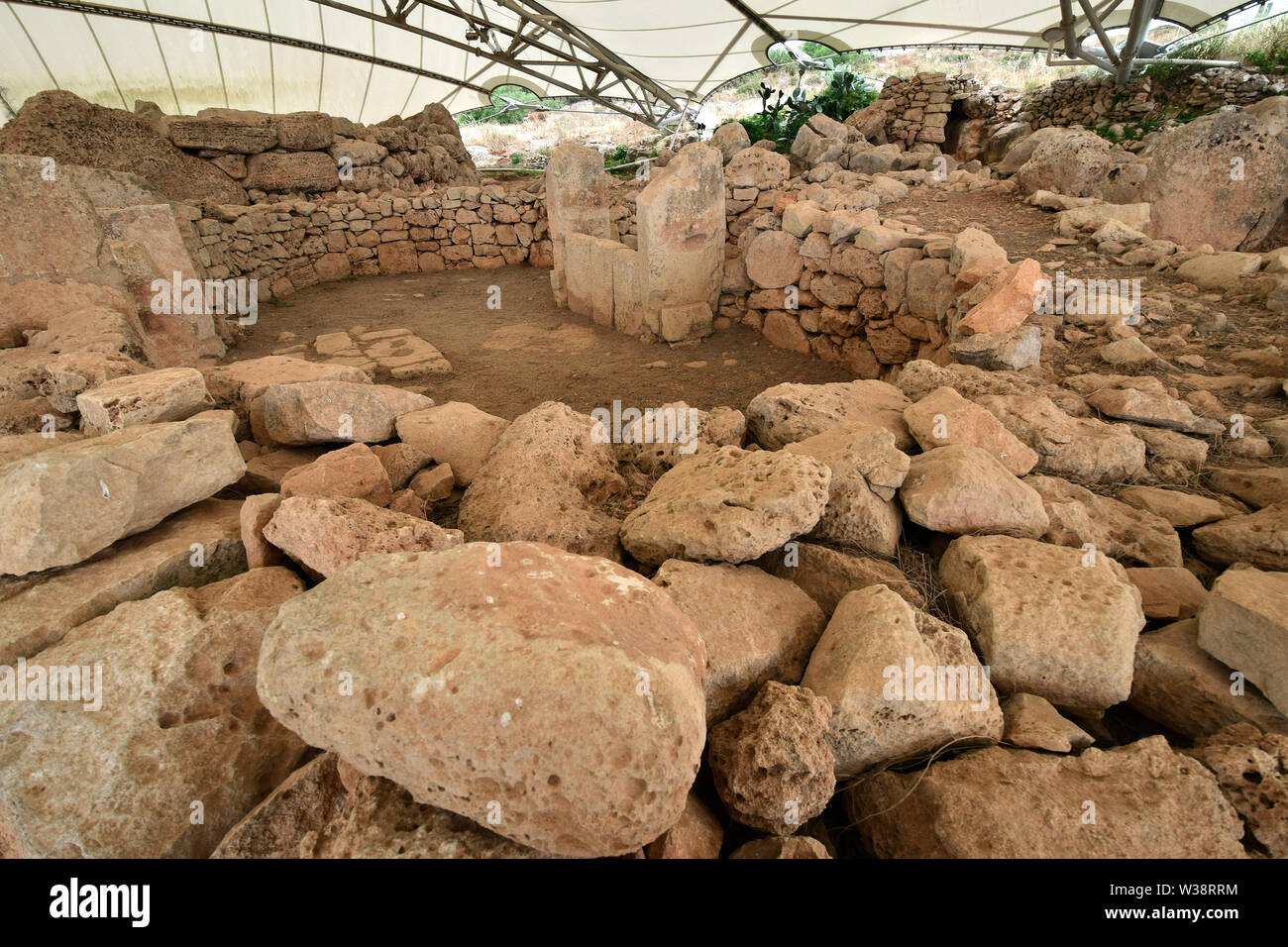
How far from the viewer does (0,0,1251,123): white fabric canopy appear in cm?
967

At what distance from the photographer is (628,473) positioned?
9.50ft

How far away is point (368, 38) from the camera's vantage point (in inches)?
477

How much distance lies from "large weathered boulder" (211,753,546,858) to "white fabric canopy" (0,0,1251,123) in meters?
12.2

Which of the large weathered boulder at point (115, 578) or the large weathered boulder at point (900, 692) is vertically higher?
the large weathered boulder at point (115, 578)

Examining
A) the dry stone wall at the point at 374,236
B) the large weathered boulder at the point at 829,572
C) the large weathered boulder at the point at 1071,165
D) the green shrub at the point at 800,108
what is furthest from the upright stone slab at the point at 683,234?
the large weathered boulder at the point at 829,572

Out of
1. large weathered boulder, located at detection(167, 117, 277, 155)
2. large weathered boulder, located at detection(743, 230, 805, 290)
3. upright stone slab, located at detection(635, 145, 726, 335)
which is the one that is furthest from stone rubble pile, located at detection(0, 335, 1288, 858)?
large weathered boulder, located at detection(167, 117, 277, 155)

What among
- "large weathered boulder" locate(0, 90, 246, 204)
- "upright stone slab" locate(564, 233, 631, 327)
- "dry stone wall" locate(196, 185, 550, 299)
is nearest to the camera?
"upright stone slab" locate(564, 233, 631, 327)

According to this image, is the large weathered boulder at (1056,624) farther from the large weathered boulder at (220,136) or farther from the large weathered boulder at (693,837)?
the large weathered boulder at (220,136)

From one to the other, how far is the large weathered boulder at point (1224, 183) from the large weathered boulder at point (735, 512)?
16.6 feet

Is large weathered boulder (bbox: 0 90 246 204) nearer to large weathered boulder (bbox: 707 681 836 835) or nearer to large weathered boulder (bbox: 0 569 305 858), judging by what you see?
large weathered boulder (bbox: 0 569 305 858)

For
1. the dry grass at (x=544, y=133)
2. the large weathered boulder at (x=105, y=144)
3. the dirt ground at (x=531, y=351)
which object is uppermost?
the dry grass at (x=544, y=133)

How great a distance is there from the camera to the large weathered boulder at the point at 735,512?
1920 millimetres

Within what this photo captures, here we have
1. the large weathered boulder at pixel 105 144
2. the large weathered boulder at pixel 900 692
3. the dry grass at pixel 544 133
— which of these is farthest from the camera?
the dry grass at pixel 544 133

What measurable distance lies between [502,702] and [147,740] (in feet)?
2.93
